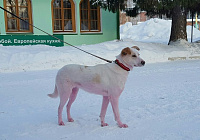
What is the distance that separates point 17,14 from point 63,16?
3133 millimetres

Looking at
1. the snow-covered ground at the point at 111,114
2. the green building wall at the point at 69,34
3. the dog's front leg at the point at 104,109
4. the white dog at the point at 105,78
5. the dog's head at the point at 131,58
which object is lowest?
the snow-covered ground at the point at 111,114

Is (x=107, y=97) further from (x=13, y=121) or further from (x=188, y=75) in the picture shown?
(x=188, y=75)

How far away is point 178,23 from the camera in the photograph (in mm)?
14477

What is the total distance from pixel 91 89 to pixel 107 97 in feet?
1.05

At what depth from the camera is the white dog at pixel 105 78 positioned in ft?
11.8

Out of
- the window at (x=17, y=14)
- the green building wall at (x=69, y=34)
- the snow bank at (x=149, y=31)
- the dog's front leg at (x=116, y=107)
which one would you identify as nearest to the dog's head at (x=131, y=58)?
A: the dog's front leg at (x=116, y=107)

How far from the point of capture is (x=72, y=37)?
658 inches

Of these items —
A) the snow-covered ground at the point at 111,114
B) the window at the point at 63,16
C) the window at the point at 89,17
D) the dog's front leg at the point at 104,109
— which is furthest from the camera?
the window at the point at 89,17

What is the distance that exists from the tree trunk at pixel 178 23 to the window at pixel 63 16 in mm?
6974

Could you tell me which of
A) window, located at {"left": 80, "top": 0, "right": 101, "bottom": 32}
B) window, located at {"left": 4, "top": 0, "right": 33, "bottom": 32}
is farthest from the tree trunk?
window, located at {"left": 4, "top": 0, "right": 33, "bottom": 32}

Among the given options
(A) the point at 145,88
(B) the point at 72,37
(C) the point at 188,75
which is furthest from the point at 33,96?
(B) the point at 72,37

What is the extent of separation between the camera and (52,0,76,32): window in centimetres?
1653

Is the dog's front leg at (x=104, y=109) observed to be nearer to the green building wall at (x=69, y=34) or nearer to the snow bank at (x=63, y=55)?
the snow bank at (x=63, y=55)

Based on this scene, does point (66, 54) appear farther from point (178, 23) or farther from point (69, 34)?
point (178, 23)
